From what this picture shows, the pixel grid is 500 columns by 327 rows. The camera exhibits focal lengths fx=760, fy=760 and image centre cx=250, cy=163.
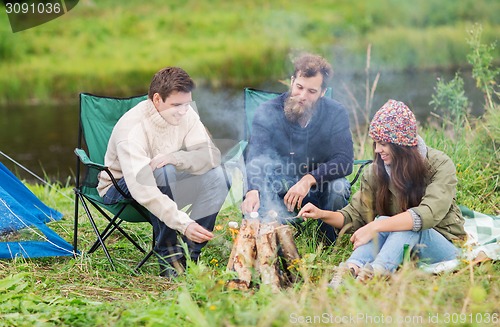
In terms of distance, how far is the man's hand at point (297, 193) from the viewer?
3223mm

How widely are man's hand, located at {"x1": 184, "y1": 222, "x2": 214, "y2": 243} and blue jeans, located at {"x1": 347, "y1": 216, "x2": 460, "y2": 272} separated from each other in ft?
1.87

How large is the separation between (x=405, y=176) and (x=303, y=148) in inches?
24.9

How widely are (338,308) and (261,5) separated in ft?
34.6

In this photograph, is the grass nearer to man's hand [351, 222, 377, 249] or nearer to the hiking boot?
the hiking boot

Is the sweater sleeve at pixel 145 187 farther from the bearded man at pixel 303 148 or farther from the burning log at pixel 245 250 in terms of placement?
the bearded man at pixel 303 148

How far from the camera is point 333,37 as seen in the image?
37.0 ft

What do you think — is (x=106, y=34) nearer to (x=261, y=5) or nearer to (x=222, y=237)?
(x=261, y=5)

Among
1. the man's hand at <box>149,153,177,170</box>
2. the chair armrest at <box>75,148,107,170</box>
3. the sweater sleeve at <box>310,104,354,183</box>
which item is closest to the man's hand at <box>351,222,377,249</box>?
the sweater sleeve at <box>310,104,354,183</box>

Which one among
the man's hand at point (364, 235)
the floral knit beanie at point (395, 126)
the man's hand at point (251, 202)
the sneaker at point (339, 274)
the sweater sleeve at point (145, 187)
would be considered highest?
the floral knit beanie at point (395, 126)

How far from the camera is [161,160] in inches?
126

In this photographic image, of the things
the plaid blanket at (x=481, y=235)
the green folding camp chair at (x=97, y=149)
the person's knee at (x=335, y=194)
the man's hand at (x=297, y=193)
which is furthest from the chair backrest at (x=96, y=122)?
the plaid blanket at (x=481, y=235)

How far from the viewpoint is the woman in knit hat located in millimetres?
2869

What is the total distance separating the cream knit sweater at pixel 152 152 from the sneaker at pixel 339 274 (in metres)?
0.63

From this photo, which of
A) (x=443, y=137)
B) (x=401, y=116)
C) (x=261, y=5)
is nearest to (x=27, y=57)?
(x=261, y=5)
